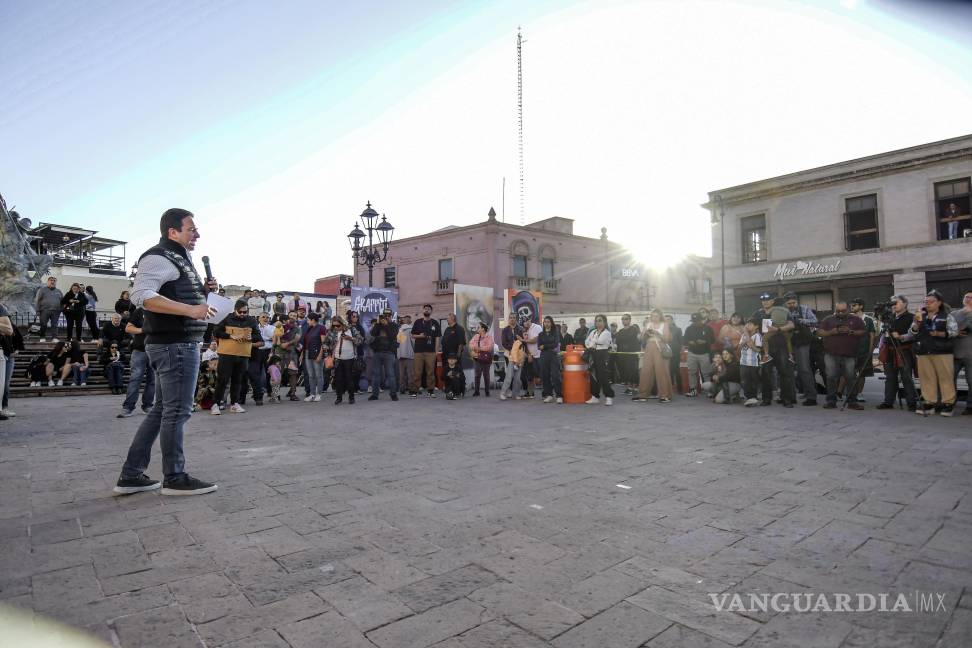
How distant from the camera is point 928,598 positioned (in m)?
2.22

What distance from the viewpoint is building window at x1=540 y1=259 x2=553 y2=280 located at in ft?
120

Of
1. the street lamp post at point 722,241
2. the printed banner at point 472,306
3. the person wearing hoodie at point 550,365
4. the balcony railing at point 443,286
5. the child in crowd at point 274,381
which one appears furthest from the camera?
the balcony railing at point 443,286

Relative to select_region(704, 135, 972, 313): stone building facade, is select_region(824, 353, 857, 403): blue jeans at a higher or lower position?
lower

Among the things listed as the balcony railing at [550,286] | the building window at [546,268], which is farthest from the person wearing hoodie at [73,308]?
the building window at [546,268]

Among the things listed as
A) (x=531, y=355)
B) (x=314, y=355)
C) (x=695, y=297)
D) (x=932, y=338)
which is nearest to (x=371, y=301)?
(x=314, y=355)

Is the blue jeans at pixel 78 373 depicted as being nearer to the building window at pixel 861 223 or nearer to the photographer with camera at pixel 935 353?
the photographer with camera at pixel 935 353

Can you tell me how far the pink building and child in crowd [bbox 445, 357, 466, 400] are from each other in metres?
21.3

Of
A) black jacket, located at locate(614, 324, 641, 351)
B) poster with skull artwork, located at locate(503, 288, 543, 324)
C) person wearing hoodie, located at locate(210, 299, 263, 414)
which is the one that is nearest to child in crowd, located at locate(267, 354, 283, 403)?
person wearing hoodie, located at locate(210, 299, 263, 414)

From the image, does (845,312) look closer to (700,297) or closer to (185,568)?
(185,568)

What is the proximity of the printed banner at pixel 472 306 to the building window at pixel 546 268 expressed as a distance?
19.0 metres

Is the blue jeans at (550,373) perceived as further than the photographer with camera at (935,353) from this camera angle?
Yes

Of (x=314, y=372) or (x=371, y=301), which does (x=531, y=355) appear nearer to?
(x=314, y=372)

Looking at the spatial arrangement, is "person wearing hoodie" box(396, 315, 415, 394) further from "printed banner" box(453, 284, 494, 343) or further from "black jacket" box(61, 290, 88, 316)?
"black jacket" box(61, 290, 88, 316)

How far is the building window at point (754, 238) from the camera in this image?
25.3 metres
